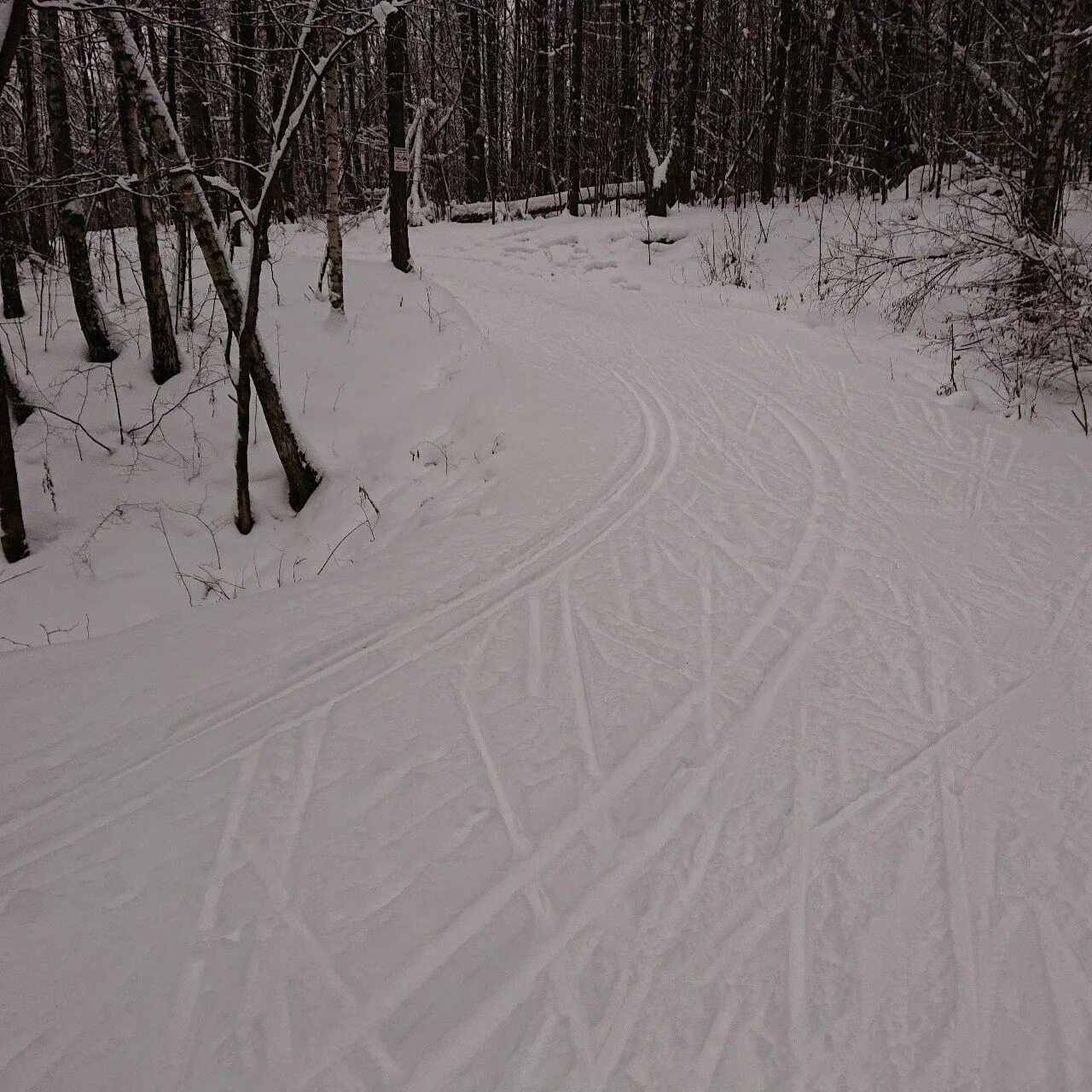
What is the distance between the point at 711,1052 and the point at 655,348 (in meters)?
8.15

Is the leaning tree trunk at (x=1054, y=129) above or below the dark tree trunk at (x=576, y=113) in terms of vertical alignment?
below

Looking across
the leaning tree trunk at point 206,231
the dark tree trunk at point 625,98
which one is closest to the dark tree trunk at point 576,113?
the dark tree trunk at point 625,98

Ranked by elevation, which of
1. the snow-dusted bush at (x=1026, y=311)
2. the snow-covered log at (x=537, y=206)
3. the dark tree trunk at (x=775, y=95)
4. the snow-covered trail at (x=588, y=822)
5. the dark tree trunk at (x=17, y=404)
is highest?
the dark tree trunk at (x=775, y=95)

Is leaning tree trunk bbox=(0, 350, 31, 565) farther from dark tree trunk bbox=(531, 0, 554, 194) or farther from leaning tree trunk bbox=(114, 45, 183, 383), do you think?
dark tree trunk bbox=(531, 0, 554, 194)

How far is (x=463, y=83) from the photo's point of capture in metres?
20.6

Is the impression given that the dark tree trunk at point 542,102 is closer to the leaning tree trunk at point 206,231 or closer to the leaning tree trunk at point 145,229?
the leaning tree trunk at point 145,229

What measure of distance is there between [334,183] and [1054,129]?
8019 millimetres

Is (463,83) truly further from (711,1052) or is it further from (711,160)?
(711,1052)

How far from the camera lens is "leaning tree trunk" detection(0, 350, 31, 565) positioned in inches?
215

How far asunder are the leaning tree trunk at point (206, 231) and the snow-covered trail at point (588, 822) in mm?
2721

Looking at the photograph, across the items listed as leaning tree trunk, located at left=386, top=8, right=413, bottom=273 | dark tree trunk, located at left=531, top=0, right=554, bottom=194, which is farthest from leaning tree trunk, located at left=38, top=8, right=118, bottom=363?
dark tree trunk, located at left=531, top=0, right=554, bottom=194

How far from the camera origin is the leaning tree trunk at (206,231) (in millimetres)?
5273

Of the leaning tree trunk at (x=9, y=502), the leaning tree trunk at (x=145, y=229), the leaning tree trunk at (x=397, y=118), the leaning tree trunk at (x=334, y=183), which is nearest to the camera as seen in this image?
the leaning tree trunk at (x=9, y=502)

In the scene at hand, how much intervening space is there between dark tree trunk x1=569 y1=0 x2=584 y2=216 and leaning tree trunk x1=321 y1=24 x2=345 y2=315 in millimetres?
11674
